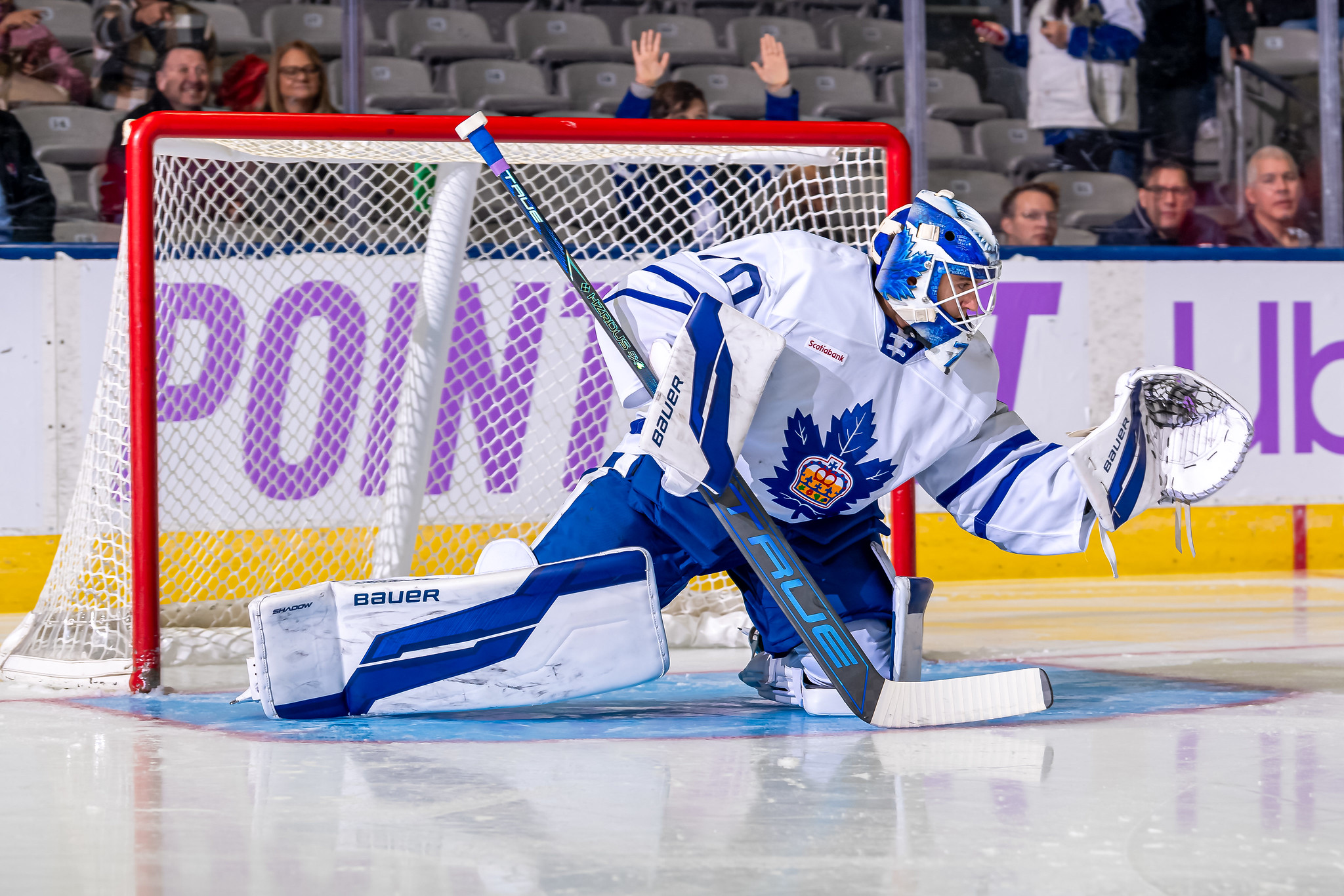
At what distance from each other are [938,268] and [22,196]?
10.2 feet

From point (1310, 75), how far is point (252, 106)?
3588 mm

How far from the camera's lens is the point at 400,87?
498 centimetres

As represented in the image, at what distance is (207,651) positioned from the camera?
2975 millimetres

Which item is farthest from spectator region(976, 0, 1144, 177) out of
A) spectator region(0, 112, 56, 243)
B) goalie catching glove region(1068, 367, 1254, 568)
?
spectator region(0, 112, 56, 243)

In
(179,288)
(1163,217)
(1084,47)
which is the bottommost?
(179,288)

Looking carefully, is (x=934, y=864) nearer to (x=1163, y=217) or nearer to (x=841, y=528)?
(x=841, y=528)

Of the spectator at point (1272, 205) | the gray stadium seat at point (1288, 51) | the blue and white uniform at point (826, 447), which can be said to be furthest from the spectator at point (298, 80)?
the gray stadium seat at point (1288, 51)

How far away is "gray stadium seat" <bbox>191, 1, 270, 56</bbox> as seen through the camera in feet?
15.2

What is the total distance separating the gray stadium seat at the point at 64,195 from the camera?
4184 millimetres

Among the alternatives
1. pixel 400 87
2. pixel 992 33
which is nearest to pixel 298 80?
pixel 400 87

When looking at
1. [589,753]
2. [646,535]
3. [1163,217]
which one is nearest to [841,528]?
[646,535]

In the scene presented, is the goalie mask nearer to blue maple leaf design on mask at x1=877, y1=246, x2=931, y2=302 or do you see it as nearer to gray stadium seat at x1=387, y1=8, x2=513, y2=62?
blue maple leaf design on mask at x1=877, y1=246, x2=931, y2=302

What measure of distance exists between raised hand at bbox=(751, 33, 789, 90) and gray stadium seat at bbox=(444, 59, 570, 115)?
0.73m

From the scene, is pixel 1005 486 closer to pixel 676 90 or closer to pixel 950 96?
pixel 950 96
